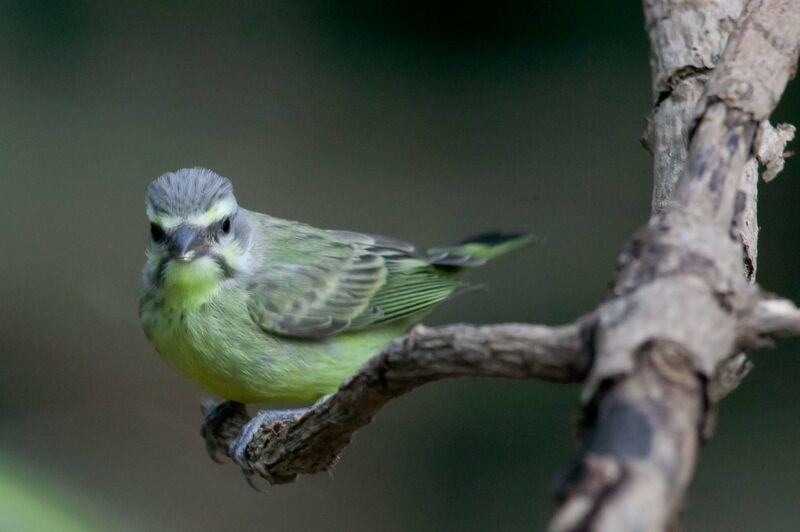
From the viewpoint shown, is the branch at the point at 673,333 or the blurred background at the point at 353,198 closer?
the branch at the point at 673,333

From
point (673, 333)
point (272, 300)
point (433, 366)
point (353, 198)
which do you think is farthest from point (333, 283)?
point (353, 198)

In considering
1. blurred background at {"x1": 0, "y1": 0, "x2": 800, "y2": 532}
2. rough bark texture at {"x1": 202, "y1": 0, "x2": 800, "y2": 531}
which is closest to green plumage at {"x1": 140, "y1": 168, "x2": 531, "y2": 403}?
rough bark texture at {"x1": 202, "y1": 0, "x2": 800, "y2": 531}

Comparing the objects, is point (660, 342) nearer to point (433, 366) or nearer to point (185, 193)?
point (433, 366)

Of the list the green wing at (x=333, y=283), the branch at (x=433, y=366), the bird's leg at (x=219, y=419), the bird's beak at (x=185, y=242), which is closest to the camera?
the branch at (x=433, y=366)

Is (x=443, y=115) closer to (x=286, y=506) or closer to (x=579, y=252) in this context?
(x=579, y=252)

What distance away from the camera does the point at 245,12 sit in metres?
7.56

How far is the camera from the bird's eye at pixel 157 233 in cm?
370

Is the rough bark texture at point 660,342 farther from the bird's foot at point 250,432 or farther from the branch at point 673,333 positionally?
the bird's foot at point 250,432

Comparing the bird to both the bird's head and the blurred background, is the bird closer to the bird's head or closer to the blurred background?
the bird's head

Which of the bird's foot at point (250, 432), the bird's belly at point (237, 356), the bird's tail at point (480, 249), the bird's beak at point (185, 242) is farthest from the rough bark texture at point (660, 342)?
the bird's tail at point (480, 249)

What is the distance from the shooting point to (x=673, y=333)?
183 centimetres

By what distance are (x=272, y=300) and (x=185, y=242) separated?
0.46 meters

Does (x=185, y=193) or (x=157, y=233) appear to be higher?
(x=185, y=193)

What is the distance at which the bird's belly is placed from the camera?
3717 millimetres
